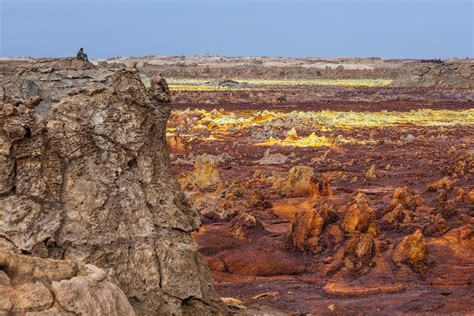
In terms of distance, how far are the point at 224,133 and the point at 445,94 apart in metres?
24.5

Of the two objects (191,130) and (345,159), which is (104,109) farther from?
(191,130)

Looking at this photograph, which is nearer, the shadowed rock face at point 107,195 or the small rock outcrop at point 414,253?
the shadowed rock face at point 107,195

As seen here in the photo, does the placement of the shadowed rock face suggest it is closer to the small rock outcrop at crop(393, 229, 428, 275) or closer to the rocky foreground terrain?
the rocky foreground terrain

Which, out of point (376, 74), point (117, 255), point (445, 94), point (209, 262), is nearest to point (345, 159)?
point (209, 262)

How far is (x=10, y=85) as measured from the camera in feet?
21.6

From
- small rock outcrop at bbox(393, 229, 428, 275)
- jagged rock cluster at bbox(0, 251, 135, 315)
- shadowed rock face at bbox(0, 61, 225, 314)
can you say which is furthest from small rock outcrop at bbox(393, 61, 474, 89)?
jagged rock cluster at bbox(0, 251, 135, 315)

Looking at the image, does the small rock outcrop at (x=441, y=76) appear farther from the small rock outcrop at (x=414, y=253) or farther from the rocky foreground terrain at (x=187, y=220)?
the small rock outcrop at (x=414, y=253)

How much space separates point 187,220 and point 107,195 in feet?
2.52

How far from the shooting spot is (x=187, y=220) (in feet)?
19.4

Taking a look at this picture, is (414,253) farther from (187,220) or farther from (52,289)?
(52,289)

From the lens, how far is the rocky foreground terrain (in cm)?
498

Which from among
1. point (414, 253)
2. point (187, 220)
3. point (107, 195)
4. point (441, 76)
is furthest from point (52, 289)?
point (441, 76)

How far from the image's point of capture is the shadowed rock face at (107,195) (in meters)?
5.03

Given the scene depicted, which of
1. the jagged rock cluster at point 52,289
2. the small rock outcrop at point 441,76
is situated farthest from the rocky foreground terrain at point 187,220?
the small rock outcrop at point 441,76
